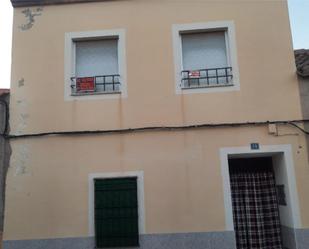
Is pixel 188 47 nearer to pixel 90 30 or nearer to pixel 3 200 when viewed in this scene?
pixel 90 30

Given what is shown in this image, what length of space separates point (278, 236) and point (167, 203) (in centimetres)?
237

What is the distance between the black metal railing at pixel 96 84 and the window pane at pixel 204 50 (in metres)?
1.39

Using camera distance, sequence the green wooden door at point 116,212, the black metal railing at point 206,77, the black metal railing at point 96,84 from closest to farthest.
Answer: the green wooden door at point 116,212, the black metal railing at point 206,77, the black metal railing at point 96,84

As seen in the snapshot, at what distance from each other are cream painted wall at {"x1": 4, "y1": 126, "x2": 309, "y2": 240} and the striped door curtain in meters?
0.92

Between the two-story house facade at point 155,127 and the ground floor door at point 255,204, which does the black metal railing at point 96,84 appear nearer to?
the two-story house facade at point 155,127

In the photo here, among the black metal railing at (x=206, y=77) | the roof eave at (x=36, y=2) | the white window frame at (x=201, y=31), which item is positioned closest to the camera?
the white window frame at (x=201, y=31)

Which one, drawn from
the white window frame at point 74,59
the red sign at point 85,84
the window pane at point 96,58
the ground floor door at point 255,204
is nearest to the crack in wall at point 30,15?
the white window frame at point 74,59

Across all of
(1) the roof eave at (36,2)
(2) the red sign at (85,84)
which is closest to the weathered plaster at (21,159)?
(2) the red sign at (85,84)

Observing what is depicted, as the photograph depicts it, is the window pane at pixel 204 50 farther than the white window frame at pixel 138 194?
Yes

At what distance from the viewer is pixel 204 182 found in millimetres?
6480

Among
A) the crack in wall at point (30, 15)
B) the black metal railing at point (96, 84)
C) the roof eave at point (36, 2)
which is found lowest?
the black metal railing at point (96, 84)

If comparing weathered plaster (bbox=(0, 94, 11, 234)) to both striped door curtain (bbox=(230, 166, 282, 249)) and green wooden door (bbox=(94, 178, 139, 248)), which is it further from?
striped door curtain (bbox=(230, 166, 282, 249))

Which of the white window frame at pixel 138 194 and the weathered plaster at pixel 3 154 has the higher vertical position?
the weathered plaster at pixel 3 154

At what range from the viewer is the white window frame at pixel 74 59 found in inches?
271
